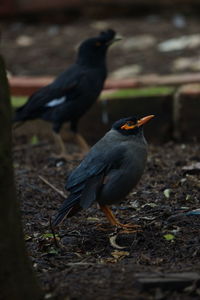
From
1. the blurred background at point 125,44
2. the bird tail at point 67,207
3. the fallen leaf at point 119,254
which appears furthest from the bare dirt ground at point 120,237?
the blurred background at point 125,44

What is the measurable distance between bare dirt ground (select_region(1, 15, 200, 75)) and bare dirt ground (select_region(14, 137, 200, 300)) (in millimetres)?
2781

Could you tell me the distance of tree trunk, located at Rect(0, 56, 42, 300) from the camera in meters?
3.06

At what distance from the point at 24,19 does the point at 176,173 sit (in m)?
5.95

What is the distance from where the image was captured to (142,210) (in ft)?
16.5

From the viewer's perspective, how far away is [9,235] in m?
3.09

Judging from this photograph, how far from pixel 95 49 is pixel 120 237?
3357mm

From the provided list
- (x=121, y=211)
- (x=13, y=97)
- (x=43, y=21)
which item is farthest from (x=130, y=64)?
(x=121, y=211)

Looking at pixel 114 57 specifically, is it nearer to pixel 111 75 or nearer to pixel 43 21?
pixel 111 75

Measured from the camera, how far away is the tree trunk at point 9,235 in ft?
10.0

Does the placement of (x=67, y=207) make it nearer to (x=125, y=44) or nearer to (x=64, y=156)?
(x=64, y=156)

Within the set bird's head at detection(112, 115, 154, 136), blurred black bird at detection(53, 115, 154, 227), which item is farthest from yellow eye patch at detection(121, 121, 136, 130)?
Answer: blurred black bird at detection(53, 115, 154, 227)

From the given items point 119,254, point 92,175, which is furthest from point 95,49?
point 119,254

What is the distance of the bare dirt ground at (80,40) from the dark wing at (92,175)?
13.6 ft

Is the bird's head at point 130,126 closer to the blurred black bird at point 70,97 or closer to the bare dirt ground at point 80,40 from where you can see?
the blurred black bird at point 70,97
